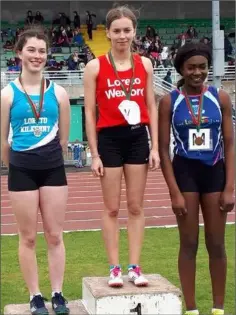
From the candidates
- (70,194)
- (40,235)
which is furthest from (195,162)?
(70,194)

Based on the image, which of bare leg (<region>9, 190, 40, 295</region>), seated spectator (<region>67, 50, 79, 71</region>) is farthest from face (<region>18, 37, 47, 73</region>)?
seated spectator (<region>67, 50, 79, 71</region>)

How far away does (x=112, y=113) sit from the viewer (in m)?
4.48

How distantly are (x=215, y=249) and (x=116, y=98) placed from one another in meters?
1.25

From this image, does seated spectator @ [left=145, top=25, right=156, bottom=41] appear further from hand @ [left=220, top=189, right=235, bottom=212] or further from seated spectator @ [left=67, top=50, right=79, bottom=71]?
hand @ [left=220, top=189, right=235, bottom=212]

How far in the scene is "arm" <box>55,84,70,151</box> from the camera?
4.45 meters

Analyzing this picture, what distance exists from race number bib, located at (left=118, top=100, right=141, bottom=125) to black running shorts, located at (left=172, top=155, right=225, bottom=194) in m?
0.39

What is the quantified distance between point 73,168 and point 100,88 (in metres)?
17.1

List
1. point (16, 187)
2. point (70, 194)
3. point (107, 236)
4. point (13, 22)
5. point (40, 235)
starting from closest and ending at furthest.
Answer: point (16, 187)
point (107, 236)
point (40, 235)
point (70, 194)
point (13, 22)

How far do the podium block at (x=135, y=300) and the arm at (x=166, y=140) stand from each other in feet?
2.34

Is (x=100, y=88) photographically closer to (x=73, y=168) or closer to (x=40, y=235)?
(x=40, y=235)

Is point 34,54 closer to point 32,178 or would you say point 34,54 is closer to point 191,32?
point 32,178

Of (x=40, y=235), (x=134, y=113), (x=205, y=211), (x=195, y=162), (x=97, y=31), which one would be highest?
(x=97, y=31)

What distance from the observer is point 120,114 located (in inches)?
176

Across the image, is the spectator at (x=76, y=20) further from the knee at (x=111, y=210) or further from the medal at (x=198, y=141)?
the medal at (x=198, y=141)
